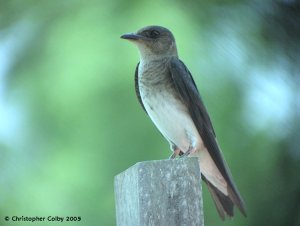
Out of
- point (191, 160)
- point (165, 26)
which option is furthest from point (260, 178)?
point (191, 160)

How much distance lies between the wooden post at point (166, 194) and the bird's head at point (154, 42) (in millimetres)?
1280

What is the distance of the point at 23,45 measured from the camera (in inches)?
126

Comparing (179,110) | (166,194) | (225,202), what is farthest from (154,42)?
(166,194)

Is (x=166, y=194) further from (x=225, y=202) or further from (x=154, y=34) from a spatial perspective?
(x=154, y=34)

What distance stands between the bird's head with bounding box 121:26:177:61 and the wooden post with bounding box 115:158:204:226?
128 cm

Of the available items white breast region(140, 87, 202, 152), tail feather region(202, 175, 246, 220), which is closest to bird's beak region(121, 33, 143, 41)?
white breast region(140, 87, 202, 152)

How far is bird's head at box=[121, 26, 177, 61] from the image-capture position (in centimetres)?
259

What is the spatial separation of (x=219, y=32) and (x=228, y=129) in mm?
405

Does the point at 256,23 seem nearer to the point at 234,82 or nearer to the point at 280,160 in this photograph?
the point at 234,82

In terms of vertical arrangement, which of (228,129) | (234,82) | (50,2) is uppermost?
(50,2)

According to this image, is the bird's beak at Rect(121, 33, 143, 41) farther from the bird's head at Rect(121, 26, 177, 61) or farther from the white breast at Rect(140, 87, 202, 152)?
the white breast at Rect(140, 87, 202, 152)

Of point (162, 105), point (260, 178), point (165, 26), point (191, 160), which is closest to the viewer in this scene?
point (191, 160)

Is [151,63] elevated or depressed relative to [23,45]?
depressed

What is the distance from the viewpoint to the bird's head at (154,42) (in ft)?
8.48
